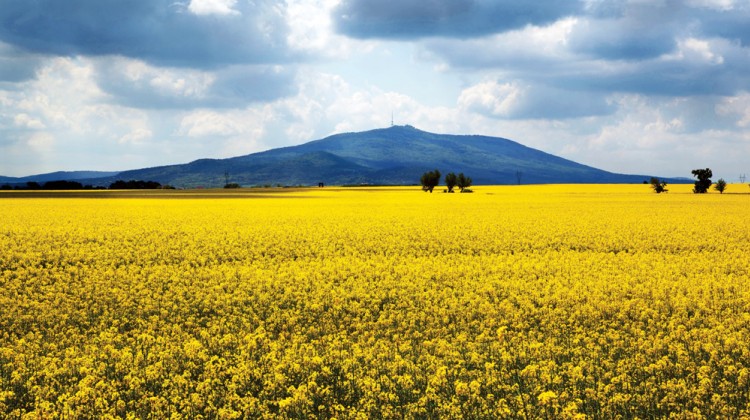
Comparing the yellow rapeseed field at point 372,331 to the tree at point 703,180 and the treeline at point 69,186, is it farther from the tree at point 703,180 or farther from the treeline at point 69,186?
the treeline at point 69,186

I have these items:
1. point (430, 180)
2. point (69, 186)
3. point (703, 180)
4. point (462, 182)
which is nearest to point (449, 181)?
point (462, 182)

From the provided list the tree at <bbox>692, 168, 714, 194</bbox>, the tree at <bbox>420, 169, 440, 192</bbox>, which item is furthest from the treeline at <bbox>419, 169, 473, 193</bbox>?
the tree at <bbox>692, 168, 714, 194</bbox>

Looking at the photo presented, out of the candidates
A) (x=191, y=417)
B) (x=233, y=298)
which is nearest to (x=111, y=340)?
(x=233, y=298)

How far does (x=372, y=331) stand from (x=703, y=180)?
116 metres

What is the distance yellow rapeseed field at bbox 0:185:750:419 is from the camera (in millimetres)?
9047

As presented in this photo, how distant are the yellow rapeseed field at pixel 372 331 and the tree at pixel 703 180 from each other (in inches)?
3725

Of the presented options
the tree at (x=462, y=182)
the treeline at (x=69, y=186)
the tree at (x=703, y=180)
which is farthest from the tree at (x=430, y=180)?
the treeline at (x=69, y=186)

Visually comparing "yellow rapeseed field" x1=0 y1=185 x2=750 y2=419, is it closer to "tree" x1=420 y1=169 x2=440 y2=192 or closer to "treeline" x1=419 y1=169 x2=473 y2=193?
"treeline" x1=419 y1=169 x2=473 y2=193

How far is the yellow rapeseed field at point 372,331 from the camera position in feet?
29.7

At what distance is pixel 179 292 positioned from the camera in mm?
16859

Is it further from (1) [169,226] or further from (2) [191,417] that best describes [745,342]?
(1) [169,226]

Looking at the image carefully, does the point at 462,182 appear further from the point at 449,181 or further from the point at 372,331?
→ the point at 372,331

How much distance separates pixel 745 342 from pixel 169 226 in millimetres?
31876

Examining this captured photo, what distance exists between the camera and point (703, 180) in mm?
111438
